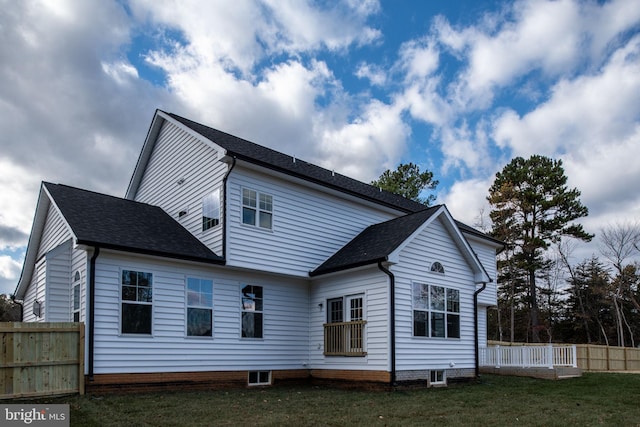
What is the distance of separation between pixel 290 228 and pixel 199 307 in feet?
12.1

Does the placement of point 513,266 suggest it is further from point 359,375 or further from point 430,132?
point 359,375

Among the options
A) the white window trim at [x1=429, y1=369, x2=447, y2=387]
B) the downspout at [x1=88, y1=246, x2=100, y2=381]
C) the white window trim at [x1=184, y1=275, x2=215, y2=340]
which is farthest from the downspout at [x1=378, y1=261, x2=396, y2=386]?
the downspout at [x1=88, y1=246, x2=100, y2=381]

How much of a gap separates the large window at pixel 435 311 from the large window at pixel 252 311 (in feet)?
15.1

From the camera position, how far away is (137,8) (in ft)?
48.8

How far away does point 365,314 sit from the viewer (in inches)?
583

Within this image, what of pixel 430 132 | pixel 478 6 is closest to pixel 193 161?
pixel 478 6

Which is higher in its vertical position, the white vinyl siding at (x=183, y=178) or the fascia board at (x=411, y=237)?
the white vinyl siding at (x=183, y=178)

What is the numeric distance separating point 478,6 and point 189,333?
42.2 ft

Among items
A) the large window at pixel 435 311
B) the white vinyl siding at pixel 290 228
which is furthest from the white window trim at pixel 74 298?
the large window at pixel 435 311

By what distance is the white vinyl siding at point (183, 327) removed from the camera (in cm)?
1256

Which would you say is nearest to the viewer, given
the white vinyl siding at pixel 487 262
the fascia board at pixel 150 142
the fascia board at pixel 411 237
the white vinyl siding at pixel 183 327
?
the white vinyl siding at pixel 183 327

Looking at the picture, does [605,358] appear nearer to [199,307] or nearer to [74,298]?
[199,307]

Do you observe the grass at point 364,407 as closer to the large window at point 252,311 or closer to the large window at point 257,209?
the large window at point 252,311

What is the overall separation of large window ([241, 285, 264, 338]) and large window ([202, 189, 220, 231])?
213 cm
